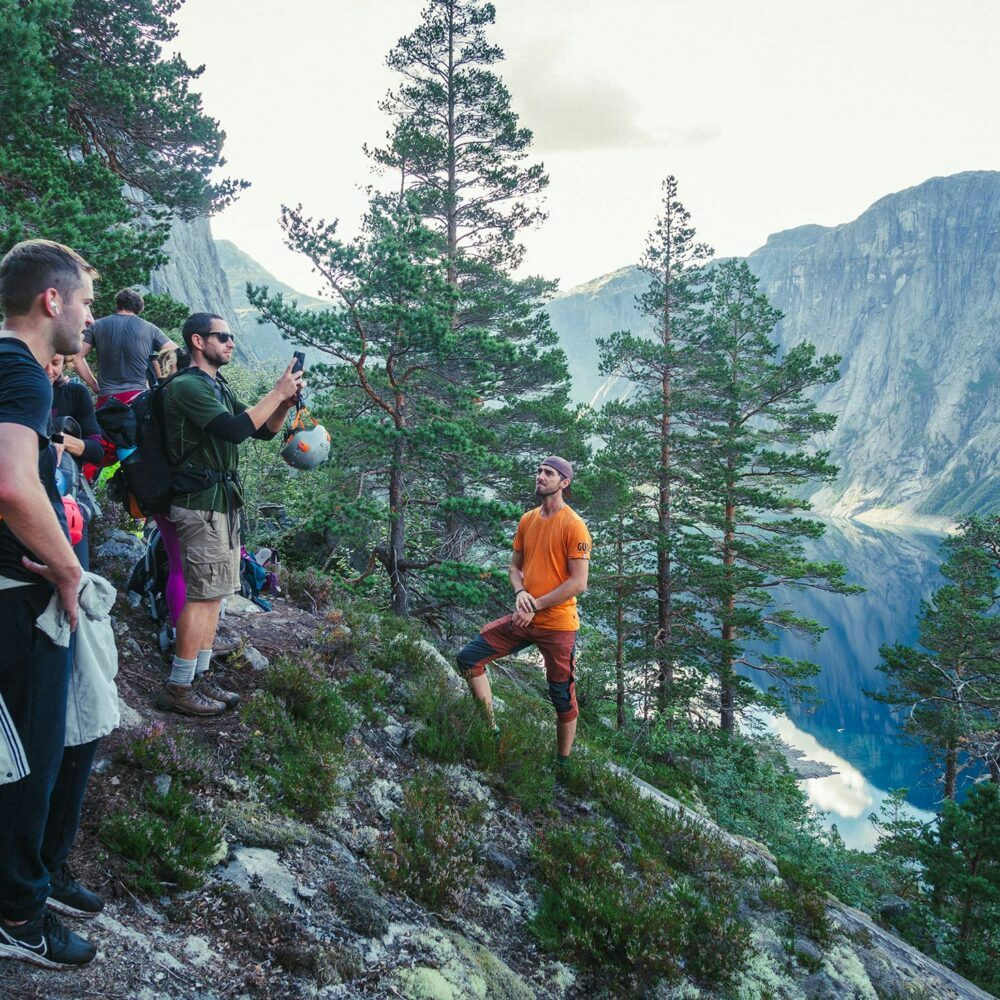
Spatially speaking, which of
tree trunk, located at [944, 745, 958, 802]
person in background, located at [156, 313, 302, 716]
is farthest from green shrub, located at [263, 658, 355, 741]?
tree trunk, located at [944, 745, 958, 802]

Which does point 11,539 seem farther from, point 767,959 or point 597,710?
point 597,710

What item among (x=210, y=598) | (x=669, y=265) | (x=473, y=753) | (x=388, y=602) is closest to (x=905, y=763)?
(x=669, y=265)

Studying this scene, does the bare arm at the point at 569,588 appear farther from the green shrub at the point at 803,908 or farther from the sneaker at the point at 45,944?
the sneaker at the point at 45,944

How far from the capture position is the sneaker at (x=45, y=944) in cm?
187

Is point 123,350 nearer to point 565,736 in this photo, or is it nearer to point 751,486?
point 565,736

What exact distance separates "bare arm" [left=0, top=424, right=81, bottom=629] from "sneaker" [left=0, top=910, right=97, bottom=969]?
3.47ft

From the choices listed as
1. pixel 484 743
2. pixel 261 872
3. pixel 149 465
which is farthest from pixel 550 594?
pixel 149 465

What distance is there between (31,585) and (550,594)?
11.0 ft

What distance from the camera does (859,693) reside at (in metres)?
48.1

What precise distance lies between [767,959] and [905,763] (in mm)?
42266

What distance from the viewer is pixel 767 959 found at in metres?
3.88

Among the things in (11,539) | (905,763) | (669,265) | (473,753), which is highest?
(669,265)

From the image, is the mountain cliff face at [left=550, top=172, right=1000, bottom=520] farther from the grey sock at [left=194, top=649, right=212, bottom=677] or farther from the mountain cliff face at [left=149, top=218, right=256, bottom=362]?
the grey sock at [left=194, top=649, right=212, bottom=677]

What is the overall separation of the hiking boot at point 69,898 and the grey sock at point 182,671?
152cm
